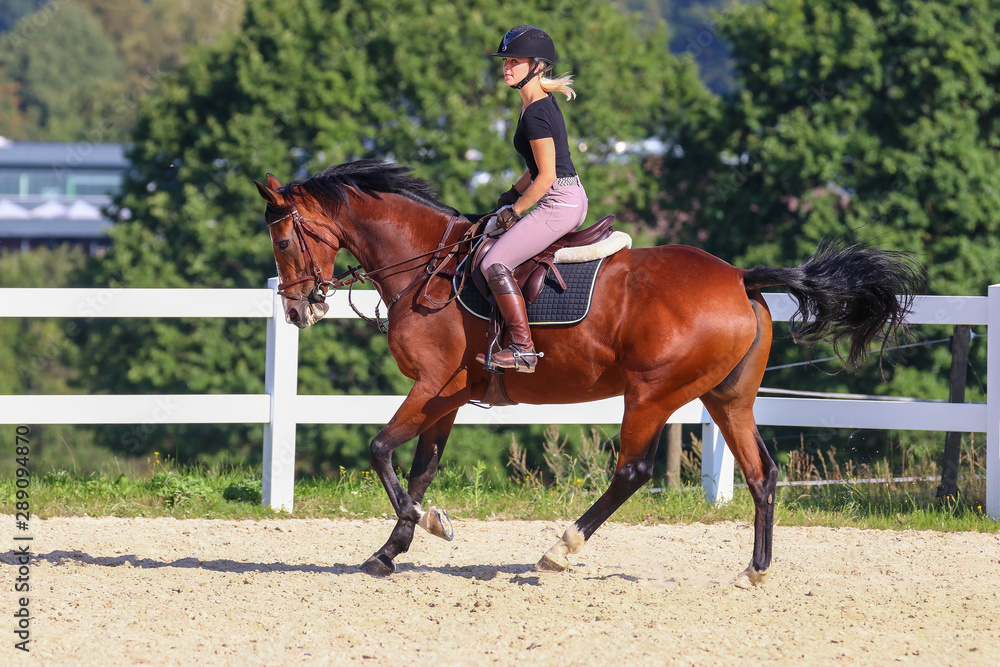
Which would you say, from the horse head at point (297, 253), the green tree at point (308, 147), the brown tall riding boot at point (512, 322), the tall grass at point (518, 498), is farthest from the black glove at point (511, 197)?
the green tree at point (308, 147)

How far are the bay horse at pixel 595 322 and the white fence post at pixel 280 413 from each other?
1.75 metres

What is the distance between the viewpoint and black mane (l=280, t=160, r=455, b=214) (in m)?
5.95

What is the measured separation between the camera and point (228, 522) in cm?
726

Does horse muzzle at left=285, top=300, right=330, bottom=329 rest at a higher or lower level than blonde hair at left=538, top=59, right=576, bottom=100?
lower

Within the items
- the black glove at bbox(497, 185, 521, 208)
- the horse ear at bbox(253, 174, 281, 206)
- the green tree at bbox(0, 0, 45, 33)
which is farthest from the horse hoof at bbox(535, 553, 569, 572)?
the green tree at bbox(0, 0, 45, 33)

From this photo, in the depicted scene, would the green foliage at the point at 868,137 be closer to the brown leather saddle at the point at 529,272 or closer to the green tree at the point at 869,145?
the green tree at the point at 869,145

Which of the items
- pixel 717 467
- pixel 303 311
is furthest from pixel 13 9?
pixel 303 311

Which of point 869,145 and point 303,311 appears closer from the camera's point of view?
point 303,311

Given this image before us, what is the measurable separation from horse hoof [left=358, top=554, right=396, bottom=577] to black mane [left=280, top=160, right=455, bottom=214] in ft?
6.55

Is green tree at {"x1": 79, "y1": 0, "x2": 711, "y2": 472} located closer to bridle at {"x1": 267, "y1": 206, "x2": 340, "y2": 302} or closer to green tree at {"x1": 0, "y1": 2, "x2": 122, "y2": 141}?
bridle at {"x1": 267, "y1": 206, "x2": 340, "y2": 302}

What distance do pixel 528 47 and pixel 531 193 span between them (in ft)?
2.46

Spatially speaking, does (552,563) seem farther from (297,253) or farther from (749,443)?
(297,253)

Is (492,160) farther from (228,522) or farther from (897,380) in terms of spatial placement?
(228,522)

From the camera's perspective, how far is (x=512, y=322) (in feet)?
18.0
